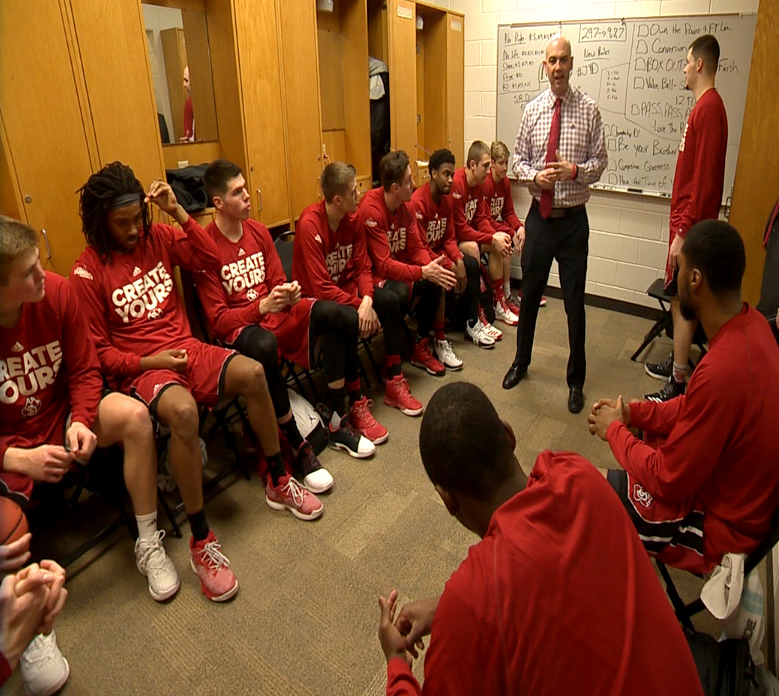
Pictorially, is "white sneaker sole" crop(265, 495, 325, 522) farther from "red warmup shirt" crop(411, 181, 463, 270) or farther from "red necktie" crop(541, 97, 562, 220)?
"red necktie" crop(541, 97, 562, 220)

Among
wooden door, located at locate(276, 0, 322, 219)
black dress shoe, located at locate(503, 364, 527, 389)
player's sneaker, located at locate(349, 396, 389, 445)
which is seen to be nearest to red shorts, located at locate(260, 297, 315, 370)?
player's sneaker, located at locate(349, 396, 389, 445)

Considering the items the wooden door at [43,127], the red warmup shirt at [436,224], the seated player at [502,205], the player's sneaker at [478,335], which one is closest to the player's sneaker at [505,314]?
the seated player at [502,205]

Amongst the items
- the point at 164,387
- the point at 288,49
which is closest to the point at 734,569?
the point at 164,387

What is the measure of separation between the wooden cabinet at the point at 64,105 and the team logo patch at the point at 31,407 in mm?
707

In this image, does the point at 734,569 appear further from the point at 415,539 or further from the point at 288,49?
the point at 288,49

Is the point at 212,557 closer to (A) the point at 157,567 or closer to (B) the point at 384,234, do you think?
(A) the point at 157,567

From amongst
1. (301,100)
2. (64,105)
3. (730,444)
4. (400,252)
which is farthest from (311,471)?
(301,100)

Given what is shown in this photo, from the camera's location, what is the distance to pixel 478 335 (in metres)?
3.68

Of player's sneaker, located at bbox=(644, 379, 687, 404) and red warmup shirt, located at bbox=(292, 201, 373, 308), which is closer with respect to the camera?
red warmup shirt, located at bbox=(292, 201, 373, 308)

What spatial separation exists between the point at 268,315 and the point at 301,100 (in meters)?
1.44

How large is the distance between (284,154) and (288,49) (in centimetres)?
54

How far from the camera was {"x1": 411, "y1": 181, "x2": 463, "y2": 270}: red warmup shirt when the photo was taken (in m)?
3.37

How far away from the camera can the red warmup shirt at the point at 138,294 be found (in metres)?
2.01

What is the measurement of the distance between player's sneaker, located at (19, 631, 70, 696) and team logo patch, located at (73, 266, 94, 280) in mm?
1120
